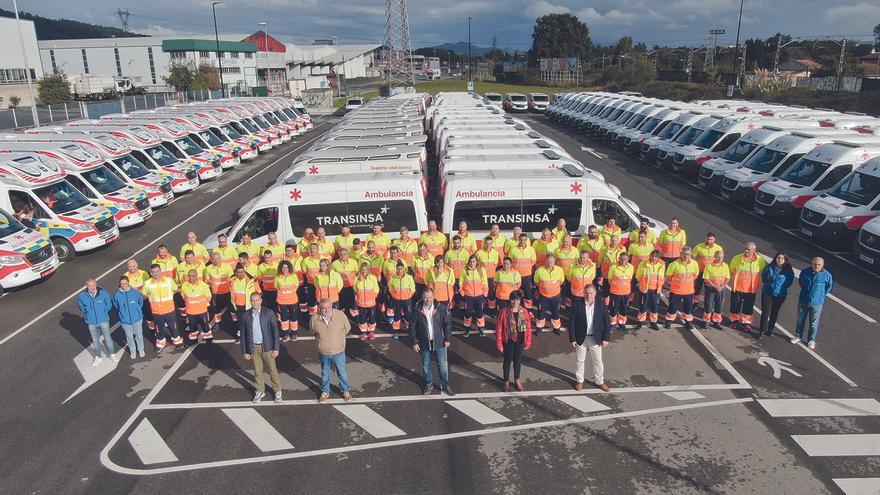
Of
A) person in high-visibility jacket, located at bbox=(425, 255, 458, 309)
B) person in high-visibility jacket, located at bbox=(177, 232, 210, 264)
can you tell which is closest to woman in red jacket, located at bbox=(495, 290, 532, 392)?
person in high-visibility jacket, located at bbox=(425, 255, 458, 309)

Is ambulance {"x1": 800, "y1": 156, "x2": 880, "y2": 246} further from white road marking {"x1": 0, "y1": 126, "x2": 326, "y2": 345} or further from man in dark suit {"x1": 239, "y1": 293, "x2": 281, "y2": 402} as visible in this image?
white road marking {"x1": 0, "y1": 126, "x2": 326, "y2": 345}

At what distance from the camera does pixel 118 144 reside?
66.4ft

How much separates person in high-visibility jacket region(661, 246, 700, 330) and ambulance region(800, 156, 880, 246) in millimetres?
6225

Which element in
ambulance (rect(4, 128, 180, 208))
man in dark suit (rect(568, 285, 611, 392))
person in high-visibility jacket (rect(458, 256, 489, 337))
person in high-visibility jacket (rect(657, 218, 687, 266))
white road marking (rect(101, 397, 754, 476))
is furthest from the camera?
ambulance (rect(4, 128, 180, 208))

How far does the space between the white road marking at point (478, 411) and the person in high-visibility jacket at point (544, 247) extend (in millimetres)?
3728

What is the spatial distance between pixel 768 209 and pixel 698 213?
2132mm

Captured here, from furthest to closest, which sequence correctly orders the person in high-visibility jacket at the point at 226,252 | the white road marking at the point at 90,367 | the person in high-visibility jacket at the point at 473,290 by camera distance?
the person in high-visibility jacket at the point at 226,252 → the person in high-visibility jacket at the point at 473,290 → the white road marking at the point at 90,367

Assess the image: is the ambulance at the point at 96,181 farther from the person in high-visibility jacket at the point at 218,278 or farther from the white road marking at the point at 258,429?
the white road marking at the point at 258,429

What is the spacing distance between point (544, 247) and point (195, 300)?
6431 millimetres

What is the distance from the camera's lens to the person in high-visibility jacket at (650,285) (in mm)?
10469

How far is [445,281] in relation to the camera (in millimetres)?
10016

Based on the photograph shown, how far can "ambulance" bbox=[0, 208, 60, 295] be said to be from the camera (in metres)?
13.0

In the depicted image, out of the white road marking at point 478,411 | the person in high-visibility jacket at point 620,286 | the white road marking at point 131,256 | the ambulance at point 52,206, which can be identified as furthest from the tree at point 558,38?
the white road marking at point 478,411

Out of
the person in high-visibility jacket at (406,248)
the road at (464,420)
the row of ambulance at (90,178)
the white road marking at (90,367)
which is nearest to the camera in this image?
the road at (464,420)
